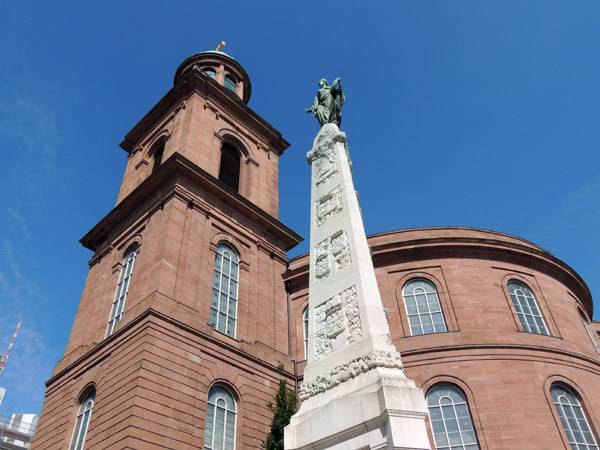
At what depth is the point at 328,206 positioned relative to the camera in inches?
355

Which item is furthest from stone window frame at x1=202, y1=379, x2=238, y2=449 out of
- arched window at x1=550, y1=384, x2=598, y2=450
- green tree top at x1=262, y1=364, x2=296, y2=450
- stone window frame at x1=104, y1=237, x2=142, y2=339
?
arched window at x1=550, y1=384, x2=598, y2=450

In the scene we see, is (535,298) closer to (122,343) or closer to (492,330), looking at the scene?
(492,330)

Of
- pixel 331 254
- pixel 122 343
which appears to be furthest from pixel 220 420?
pixel 331 254

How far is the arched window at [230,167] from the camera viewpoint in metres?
24.9

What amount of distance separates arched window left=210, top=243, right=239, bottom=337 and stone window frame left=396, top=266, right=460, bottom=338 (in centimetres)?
624

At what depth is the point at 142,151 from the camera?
27.3 m

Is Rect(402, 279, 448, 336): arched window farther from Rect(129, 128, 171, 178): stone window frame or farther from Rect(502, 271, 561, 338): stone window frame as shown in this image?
Rect(129, 128, 171, 178): stone window frame

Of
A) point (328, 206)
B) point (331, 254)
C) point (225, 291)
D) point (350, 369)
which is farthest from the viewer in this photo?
point (225, 291)

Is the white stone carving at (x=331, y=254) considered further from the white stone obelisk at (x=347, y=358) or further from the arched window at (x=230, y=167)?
the arched window at (x=230, y=167)

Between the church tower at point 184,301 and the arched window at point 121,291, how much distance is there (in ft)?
Answer: 0.23

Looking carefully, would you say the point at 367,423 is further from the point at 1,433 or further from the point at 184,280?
the point at 1,433

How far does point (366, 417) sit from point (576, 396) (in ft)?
47.3

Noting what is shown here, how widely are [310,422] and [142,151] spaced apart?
23.3 meters

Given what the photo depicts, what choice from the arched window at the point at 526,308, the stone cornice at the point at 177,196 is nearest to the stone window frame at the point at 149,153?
the stone cornice at the point at 177,196
